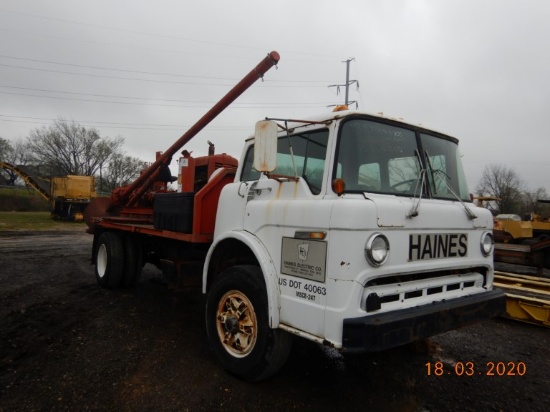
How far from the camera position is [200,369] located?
3.54 metres

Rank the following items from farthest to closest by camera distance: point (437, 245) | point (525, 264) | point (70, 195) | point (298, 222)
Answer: point (70, 195) < point (525, 264) < point (437, 245) < point (298, 222)

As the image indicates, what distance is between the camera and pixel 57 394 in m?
3.02

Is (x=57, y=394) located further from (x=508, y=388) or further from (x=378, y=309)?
(x=508, y=388)

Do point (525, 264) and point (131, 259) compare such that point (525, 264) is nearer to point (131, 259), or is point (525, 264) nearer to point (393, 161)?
point (393, 161)

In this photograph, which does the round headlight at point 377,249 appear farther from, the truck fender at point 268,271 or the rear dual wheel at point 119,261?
the rear dual wheel at point 119,261

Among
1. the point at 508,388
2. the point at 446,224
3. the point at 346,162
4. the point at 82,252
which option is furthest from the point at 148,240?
the point at 82,252

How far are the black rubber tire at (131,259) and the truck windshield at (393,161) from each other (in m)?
4.62

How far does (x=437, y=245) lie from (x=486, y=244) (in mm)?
752

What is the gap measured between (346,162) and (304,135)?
546 millimetres

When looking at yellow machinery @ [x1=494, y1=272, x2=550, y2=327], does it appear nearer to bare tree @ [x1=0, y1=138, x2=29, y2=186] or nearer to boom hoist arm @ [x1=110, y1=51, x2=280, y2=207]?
boom hoist arm @ [x1=110, y1=51, x2=280, y2=207]

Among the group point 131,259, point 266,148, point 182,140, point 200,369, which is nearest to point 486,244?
point 266,148

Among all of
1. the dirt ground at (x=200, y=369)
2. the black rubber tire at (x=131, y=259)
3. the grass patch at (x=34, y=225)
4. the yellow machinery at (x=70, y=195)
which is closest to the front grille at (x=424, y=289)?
the dirt ground at (x=200, y=369)

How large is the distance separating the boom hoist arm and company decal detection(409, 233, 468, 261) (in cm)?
290

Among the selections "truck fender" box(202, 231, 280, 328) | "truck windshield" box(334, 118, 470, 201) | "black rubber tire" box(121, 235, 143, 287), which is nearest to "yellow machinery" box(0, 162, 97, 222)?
"black rubber tire" box(121, 235, 143, 287)
